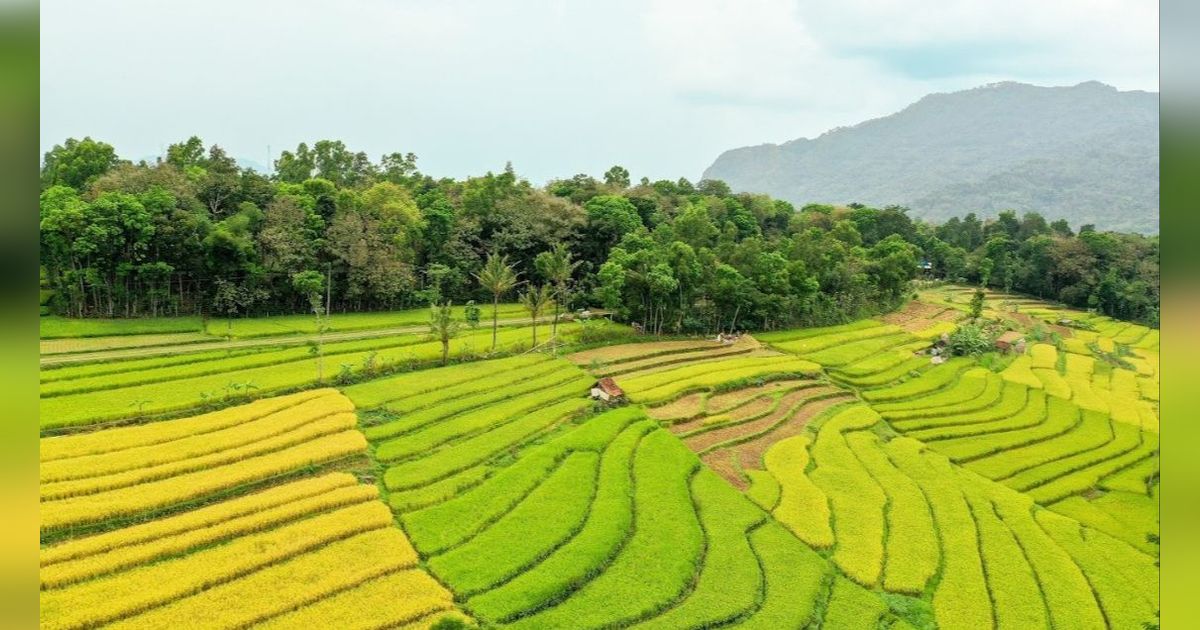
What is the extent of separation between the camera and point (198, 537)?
1769 centimetres

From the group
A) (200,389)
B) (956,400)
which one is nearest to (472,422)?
(200,389)

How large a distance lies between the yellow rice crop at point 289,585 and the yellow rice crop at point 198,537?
1917 millimetres

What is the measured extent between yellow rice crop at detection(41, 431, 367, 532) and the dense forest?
871 centimetres

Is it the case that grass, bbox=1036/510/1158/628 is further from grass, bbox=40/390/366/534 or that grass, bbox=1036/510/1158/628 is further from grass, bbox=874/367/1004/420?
grass, bbox=40/390/366/534

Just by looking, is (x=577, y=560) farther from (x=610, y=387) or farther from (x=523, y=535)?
(x=610, y=387)

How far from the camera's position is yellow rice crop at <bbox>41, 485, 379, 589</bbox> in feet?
52.0

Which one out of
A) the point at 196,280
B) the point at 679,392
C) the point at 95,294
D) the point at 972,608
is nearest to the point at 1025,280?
the point at 679,392

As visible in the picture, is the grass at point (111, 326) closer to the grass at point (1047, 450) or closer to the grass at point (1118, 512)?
the grass at point (1047, 450)

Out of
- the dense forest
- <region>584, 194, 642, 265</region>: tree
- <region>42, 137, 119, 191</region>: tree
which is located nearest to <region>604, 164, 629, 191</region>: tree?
the dense forest

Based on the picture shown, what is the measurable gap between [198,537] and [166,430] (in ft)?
25.3

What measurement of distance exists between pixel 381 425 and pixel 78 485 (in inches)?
371

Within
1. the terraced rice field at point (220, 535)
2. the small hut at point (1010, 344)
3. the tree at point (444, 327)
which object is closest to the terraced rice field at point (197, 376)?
the tree at point (444, 327)
